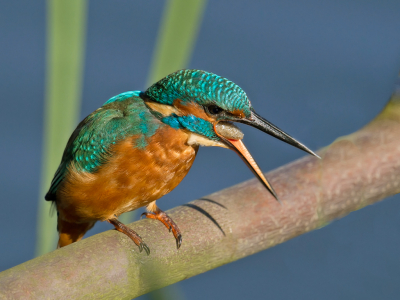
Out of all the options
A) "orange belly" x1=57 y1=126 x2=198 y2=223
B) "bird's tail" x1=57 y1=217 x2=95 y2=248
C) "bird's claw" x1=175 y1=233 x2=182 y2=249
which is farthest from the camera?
"bird's tail" x1=57 y1=217 x2=95 y2=248

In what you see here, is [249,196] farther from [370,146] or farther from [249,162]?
[370,146]

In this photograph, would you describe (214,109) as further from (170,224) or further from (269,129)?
(170,224)

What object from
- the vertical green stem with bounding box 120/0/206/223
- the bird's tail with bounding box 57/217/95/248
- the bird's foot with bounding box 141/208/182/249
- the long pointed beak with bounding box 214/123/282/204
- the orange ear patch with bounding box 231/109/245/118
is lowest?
the bird's tail with bounding box 57/217/95/248

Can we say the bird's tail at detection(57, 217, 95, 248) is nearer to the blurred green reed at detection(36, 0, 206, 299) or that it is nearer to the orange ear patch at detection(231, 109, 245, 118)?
the blurred green reed at detection(36, 0, 206, 299)

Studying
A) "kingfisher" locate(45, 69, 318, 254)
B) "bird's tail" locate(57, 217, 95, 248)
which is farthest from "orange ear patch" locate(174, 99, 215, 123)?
"bird's tail" locate(57, 217, 95, 248)

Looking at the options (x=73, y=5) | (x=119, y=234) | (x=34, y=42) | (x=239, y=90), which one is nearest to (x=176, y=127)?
(x=239, y=90)

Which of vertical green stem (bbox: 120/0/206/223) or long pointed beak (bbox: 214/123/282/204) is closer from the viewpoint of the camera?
vertical green stem (bbox: 120/0/206/223)

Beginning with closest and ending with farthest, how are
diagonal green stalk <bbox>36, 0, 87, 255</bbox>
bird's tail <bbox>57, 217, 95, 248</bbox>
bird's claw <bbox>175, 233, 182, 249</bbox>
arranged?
diagonal green stalk <bbox>36, 0, 87, 255</bbox> → bird's claw <bbox>175, 233, 182, 249</bbox> → bird's tail <bbox>57, 217, 95, 248</bbox>
